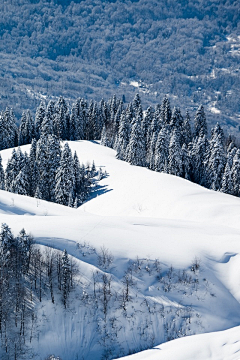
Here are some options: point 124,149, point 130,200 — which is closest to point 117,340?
point 130,200

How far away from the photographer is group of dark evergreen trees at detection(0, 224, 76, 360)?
24.2 m

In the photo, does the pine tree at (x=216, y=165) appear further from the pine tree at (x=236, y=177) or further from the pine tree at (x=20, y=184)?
the pine tree at (x=20, y=184)

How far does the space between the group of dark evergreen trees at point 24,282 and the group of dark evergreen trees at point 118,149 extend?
27690 mm

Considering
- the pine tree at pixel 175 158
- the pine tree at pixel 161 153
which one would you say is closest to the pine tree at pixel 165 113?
the pine tree at pixel 161 153

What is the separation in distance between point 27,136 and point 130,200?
153ft

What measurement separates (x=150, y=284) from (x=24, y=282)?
880cm

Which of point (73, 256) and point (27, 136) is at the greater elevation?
point (73, 256)

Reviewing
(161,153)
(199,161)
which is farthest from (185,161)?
(199,161)

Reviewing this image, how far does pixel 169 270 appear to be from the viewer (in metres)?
28.9

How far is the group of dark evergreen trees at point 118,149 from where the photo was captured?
6075 cm

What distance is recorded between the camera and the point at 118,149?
80.2 metres

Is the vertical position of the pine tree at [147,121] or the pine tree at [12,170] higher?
the pine tree at [147,121]

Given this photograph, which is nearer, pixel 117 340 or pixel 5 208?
pixel 117 340

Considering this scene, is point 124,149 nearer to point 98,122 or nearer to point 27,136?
point 27,136
